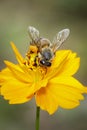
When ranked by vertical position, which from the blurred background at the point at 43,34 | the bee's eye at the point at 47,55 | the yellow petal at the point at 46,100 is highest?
the bee's eye at the point at 47,55

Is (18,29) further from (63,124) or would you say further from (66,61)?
(66,61)

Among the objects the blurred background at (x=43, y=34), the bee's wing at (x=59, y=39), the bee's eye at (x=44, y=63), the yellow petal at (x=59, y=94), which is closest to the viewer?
the yellow petal at (x=59, y=94)

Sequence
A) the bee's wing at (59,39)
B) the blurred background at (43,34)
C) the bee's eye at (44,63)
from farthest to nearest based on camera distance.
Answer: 1. the blurred background at (43,34)
2. the bee's wing at (59,39)
3. the bee's eye at (44,63)

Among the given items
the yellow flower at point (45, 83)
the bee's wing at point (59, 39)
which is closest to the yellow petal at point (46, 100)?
the yellow flower at point (45, 83)

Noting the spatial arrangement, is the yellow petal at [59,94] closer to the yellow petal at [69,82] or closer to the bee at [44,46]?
the yellow petal at [69,82]

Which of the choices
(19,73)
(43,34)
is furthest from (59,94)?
(43,34)

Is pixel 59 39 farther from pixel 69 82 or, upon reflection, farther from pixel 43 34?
pixel 43 34

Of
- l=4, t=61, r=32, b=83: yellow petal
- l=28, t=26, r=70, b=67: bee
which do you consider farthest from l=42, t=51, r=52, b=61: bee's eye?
l=4, t=61, r=32, b=83: yellow petal
